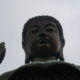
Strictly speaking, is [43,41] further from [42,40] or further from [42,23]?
[42,23]

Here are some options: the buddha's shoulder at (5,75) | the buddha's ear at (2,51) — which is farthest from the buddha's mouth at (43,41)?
the buddha's shoulder at (5,75)

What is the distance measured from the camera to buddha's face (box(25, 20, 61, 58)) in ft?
23.7

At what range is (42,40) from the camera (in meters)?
7.18

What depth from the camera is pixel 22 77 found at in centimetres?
638

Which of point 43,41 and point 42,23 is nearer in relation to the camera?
point 43,41

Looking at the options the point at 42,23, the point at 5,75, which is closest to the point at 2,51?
the point at 5,75

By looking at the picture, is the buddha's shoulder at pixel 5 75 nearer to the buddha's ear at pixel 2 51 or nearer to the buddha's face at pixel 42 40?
the buddha's ear at pixel 2 51

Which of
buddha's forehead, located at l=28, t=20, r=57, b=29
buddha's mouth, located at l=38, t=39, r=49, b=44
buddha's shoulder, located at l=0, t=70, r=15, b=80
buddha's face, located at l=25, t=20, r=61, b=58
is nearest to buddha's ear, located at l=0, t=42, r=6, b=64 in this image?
buddha's shoulder, located at l=0, t=70, r=15, b=80

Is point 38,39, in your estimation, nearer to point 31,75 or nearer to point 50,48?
point 50,48

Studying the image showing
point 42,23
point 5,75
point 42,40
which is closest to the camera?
point 5,75

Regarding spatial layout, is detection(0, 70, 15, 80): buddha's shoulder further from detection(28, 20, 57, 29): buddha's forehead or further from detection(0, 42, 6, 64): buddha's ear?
detection(28, 20, 57, 29): buddha's forehead

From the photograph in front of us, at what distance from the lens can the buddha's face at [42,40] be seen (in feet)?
23.7

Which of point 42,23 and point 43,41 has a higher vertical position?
Result: point 42,23

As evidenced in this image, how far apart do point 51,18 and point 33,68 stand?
1.81m
